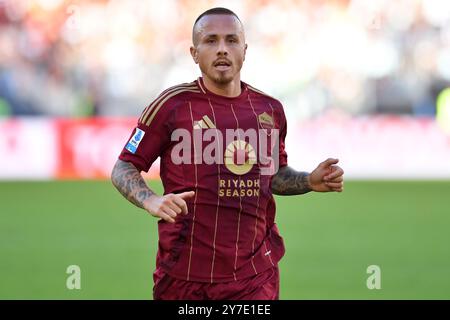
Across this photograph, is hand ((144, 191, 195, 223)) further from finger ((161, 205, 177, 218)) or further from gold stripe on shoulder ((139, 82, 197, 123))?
gold stripe on shoulder ((139, 82, 197, 123))

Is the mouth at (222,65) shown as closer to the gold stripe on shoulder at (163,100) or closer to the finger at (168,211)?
the gold stripe on shoulder at (163,100)

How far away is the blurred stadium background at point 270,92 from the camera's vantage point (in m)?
13.2

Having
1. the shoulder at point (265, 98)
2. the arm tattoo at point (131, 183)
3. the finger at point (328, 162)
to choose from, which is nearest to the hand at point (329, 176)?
the finger at point (328, 162)

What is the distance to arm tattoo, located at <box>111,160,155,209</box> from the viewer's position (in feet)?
13.8

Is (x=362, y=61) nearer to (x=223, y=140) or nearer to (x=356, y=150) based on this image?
(x=356, y=150)

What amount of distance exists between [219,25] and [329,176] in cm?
94

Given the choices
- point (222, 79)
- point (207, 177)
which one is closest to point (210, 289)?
point (207, 177)

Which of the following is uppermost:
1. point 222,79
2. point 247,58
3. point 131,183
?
point 247,58

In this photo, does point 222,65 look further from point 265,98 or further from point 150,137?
point 150,137

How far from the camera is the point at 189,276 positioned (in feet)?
14.1

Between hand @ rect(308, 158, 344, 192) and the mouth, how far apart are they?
2.30 feet

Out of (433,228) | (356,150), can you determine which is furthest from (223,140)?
(356,150)

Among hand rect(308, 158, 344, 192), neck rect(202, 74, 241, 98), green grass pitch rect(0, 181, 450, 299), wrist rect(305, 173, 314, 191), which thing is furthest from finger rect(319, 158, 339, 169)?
green grass pitch rect(0, 181, 450, 299)

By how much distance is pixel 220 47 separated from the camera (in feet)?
14.3
